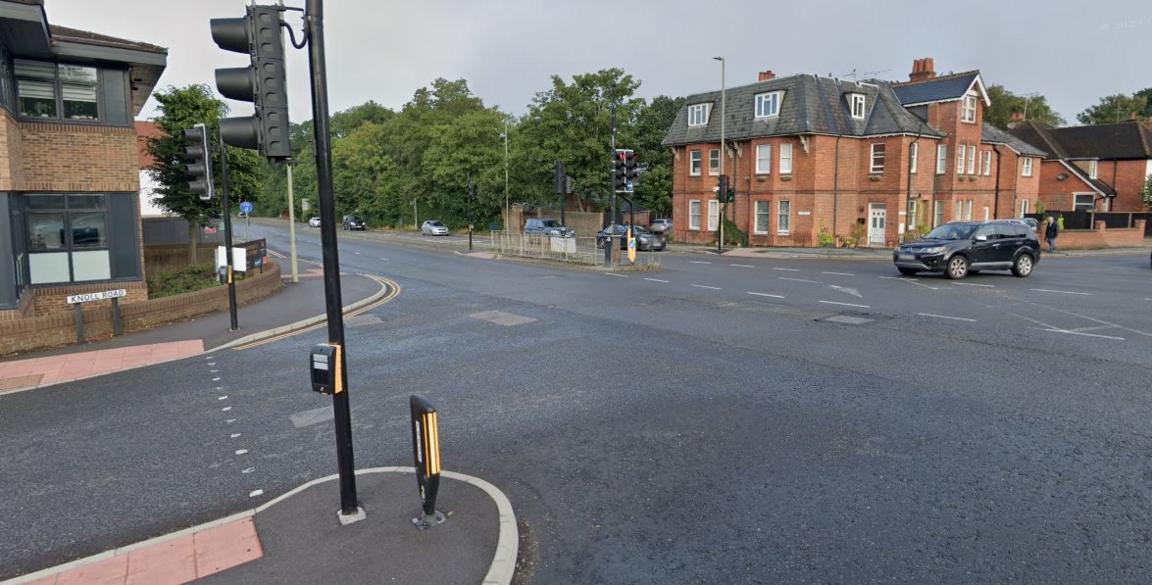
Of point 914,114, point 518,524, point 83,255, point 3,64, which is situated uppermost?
point 914,114

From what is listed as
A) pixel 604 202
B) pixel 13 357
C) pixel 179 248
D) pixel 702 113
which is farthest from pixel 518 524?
pixel 604 202

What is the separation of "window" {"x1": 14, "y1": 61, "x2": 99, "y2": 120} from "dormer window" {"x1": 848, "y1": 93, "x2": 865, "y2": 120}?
117 ft

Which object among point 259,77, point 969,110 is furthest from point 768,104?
point 259,77

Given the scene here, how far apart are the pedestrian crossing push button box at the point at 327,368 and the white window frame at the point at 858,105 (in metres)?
39.5

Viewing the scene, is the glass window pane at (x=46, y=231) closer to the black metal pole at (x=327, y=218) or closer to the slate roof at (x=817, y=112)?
the black metal pole at (x=327, y=218)

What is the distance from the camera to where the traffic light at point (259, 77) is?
5.11 m

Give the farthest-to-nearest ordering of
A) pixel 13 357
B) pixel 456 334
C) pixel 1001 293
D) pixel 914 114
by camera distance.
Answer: pixel 914 114 → pixel 1001 293 → pixel 456 334 → pixel 13 357

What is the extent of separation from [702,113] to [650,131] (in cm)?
1033

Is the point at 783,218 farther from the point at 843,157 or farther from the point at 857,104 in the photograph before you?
the point at 857,104

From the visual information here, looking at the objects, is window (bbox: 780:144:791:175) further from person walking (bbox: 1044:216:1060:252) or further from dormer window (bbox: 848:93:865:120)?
person walking (bbox: 1044:216:1060:252)

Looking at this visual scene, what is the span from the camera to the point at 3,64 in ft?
46.3

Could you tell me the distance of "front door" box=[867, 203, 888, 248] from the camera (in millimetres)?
38469

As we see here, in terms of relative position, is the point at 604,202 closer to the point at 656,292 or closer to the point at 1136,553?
the point at 656,292

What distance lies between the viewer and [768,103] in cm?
3941
